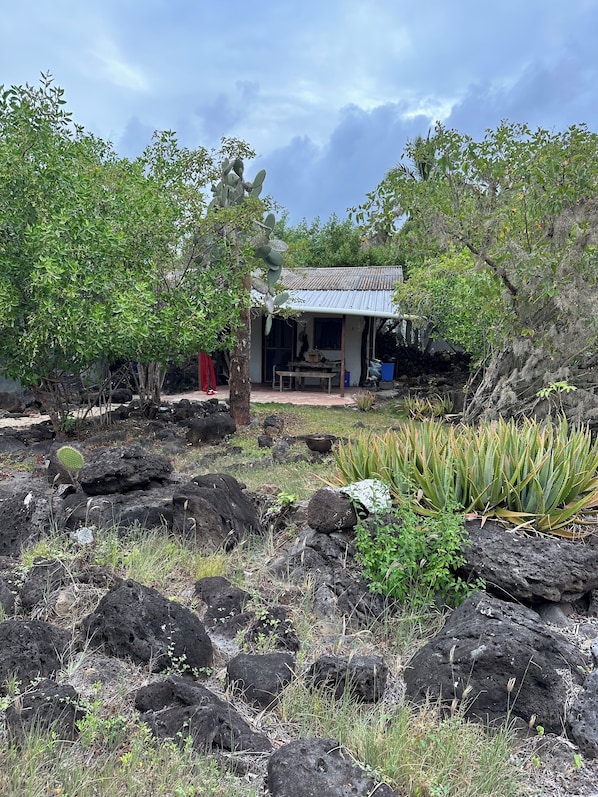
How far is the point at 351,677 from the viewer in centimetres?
289

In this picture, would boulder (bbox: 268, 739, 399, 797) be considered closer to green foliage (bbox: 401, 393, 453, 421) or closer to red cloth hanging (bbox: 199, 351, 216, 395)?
green foliage (bbox: 401, 393, 453, 421)

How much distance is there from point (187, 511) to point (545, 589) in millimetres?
2694

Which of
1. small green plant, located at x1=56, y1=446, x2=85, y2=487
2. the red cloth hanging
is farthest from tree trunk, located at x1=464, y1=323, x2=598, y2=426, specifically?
the red cloth hanging

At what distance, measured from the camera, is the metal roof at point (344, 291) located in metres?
15.5

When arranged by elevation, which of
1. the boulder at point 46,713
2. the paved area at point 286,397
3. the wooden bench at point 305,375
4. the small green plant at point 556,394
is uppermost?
the small green plant at point 556,394

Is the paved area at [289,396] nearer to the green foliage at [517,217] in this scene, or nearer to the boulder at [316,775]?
the green foliage at [517,217]

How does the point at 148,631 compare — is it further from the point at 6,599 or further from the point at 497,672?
the point at 497,672

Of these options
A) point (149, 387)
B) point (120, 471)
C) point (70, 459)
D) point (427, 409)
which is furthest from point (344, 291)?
point (70, 459)

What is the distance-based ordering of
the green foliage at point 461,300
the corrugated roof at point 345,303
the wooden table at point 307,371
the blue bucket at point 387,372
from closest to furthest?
1. the green foliage at point 461,300
2. the corrugated roof at point 345,303
3. the wooden table at point 307,371
4. the blue bucket at point 387,372

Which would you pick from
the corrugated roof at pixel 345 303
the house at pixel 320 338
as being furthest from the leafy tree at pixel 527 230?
the house at pixel 320 338

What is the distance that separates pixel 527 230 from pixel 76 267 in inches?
221

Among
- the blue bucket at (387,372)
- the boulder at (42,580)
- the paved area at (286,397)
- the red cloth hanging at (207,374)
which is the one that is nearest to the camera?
the boulder at (42,580)

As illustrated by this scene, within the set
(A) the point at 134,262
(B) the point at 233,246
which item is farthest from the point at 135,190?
(B) the point at 233,246

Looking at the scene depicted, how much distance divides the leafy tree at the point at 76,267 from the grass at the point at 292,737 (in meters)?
3.97
